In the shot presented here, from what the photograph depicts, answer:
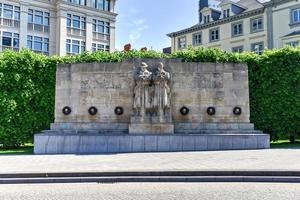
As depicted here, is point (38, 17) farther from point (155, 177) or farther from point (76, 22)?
point (155, 177)

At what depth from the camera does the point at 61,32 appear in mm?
50750

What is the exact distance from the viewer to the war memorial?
1730cm

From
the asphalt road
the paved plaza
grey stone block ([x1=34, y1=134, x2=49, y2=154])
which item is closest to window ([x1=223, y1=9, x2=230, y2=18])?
the paved plaza

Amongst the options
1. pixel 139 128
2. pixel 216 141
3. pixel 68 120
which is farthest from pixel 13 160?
pixel 216 141

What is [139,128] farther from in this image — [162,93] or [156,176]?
[156,176]

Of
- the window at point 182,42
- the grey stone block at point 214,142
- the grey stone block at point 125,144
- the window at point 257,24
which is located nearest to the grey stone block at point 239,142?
the grey stone block at point 214,142

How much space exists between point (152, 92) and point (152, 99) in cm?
36

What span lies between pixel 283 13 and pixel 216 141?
1385 inches

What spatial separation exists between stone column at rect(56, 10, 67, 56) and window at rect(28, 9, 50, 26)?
1.63m

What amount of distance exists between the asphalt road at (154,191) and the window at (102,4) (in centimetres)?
4903

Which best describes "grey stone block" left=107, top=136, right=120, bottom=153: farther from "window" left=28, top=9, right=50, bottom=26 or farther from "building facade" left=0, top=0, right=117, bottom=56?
"window" left=28, top=9, right=50, bottom=26

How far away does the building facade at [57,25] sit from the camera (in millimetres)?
47500

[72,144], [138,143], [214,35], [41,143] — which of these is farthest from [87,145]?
[214,35]

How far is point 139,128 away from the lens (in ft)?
56.3
